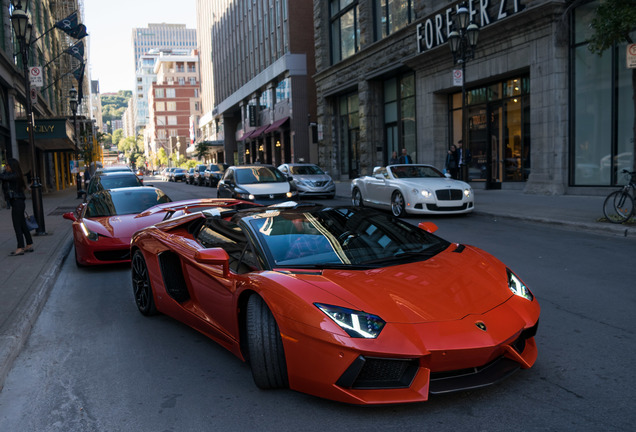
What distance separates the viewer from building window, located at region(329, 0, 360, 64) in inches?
1233

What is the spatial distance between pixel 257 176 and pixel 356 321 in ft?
49.0

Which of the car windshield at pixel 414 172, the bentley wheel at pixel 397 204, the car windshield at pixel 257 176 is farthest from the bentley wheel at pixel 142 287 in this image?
the car windshield at pixel 257 176

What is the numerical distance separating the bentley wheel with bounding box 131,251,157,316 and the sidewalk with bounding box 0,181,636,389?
3.60 ft

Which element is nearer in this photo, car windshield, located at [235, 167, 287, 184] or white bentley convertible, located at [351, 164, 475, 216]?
white bentley convertible, located at [351, 164, 475, 216]

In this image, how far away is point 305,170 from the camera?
24344mm

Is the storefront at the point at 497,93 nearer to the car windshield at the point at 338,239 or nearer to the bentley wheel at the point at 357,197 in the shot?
the bentley wheel at the point at 357,197

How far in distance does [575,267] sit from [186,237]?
526 centimetres

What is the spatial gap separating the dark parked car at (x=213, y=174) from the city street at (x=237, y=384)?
119 feet

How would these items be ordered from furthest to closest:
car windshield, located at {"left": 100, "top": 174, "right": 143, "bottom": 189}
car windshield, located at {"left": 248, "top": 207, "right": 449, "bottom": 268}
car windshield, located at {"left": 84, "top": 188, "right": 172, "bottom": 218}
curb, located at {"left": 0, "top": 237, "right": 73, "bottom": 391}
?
car windshield, located at {"left": 100, "top": 174, "right": 143, "bottom": 189} → car windshield, located at {"left": 84, "top": 188, "right": 172, "bottom": 218} → curb, located at {"left": 0, "top": 237, "right": 73, "bottom": 391} → car windshield, located at {"left": 248, "top": 207, "right": 449, "bottom": 268}

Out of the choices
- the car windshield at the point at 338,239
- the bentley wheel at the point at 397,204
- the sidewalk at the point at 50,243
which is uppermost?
the car windshield at the point at 338,239

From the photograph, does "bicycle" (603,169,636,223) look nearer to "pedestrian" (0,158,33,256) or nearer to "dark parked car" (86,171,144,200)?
"pedestrian" (0,158,33,256)

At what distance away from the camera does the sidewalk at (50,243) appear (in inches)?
217

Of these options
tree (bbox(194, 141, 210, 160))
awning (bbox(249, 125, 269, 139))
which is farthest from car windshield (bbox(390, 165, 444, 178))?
tree (bbox(194, 141, 210, 160))

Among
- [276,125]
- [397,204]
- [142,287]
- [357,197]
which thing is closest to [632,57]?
[397,204]
